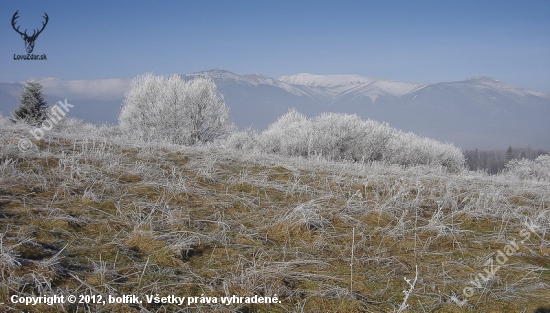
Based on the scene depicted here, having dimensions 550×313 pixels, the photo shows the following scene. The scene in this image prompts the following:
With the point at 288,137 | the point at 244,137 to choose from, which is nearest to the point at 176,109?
the point at 244,137

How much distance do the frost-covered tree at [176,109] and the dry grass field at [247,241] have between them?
3536 cm

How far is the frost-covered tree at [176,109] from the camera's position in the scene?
41250 mm

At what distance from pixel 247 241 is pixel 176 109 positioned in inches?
1563

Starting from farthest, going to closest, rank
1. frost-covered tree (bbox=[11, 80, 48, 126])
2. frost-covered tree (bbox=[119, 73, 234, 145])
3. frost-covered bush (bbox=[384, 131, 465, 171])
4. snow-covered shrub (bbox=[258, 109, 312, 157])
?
frost-covered tree (bbox=[119, 73, 234, 145]), frost-covered bush (bbox=[384, 131, 465, 171]), snow-covered shrub (bbox=[258, 109, 312, 157]), frost-covered tree (bbox=[11, 80, 48, 126])

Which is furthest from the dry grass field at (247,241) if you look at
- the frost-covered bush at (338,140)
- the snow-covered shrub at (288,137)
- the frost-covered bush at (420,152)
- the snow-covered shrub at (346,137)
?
the frost-covered bush at (420,152)

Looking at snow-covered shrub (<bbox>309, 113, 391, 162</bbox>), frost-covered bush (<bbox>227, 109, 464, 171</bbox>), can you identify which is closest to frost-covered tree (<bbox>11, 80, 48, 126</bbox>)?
frost-covered bush (<bbox>227, 109, 464, 171</bbox>)

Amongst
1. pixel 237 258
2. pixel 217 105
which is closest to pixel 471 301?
pixel 237 258

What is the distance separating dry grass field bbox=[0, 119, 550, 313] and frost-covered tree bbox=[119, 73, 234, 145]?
35.4m

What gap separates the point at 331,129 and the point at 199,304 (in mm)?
34598

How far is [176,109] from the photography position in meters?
41.3

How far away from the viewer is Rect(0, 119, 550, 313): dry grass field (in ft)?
8.86

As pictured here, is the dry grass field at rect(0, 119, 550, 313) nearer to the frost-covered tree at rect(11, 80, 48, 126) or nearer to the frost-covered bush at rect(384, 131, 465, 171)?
the frost-covered tree at rect(11, 80, 48, 126)

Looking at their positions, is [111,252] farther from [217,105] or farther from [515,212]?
[217,105]

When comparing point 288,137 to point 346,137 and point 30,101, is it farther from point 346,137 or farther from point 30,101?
point 30,101
